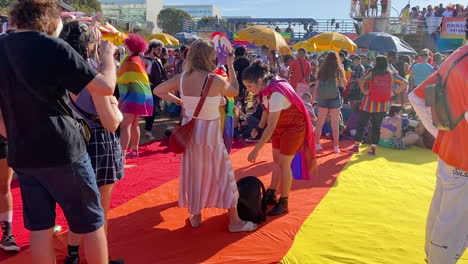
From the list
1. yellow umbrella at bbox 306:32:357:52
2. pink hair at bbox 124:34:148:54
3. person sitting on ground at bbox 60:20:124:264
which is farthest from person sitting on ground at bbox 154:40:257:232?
yellow umbrella at bbox 306:32:357:52

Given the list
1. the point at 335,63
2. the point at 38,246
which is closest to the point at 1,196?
the point at 38,246

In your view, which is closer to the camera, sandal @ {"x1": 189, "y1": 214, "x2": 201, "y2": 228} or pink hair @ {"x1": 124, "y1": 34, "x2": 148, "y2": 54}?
sandal @ {"x1": 189, "y1": 214, "x2": 201, "y2": 228}

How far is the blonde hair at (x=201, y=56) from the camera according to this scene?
3.23 m

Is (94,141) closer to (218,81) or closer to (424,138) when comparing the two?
(218,81)

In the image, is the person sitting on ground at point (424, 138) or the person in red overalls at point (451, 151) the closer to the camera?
the person in red overalls at point (451, 151)

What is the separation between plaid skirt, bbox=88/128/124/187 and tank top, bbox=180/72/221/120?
0.71 m

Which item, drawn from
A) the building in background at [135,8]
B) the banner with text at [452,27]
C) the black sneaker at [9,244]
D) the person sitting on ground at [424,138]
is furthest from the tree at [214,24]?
the building in background at [135,8]

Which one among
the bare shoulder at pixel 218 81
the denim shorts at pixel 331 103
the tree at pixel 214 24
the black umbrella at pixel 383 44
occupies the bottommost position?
the denim shorts at pixel 331 103

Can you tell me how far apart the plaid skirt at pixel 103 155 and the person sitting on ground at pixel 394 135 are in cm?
575

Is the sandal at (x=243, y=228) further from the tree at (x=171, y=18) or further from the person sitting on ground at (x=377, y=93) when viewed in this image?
the tree at (x=171, y=18)

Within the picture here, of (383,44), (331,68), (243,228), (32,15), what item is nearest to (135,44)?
(243,228)

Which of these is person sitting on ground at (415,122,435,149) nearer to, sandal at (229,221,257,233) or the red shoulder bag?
sandal at (229,221,257,233)

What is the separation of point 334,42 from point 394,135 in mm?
5414

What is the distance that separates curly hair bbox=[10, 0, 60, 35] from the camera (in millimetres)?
1904
